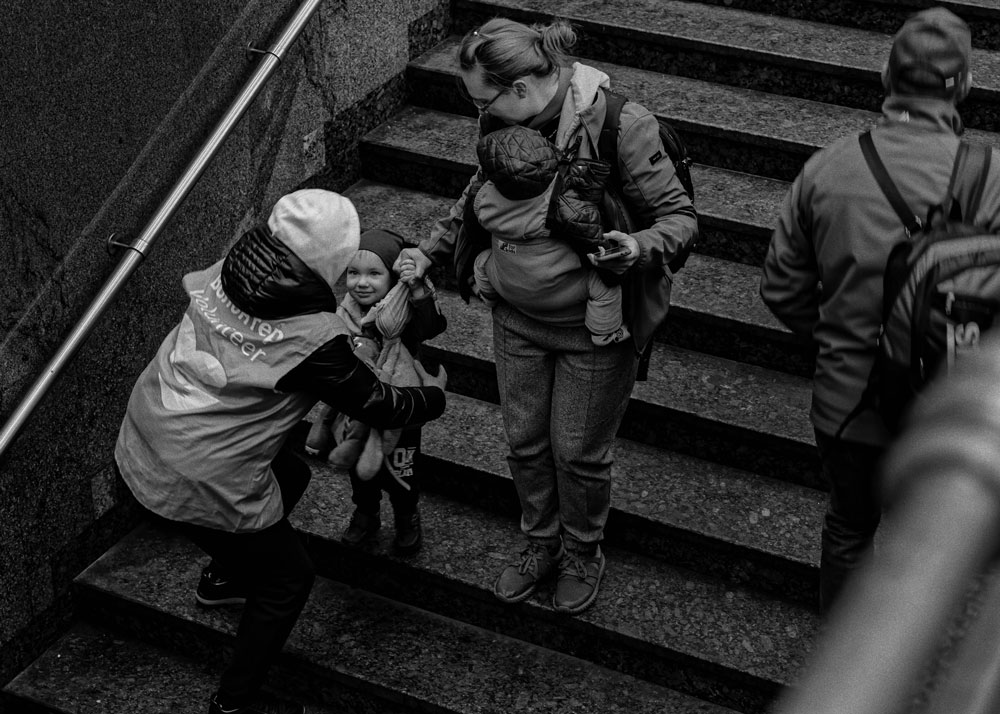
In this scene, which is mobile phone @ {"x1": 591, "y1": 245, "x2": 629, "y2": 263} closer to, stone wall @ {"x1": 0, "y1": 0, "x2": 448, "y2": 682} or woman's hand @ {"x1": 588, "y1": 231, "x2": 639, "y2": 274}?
woman's hand @ {"x1": 588, "y1": 231, "x2": 639, "y2": 274}

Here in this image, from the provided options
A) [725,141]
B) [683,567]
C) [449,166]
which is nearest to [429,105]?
[449,166]

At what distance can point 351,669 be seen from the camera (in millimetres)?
3703

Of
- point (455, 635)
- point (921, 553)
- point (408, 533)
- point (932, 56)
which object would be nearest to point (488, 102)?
point (932, 56)

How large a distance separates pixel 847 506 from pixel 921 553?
95.0 inches

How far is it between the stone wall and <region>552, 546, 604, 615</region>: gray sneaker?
64.1 inches

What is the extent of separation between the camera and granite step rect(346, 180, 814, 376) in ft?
13.8

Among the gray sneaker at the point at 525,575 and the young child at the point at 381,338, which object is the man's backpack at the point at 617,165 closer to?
the young child at the point at 381,338

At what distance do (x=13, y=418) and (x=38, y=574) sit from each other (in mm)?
670

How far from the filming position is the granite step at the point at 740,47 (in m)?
4.71

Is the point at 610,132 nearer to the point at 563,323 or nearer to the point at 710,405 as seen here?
the point at 563,323

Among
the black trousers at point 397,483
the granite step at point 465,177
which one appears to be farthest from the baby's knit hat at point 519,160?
the granite step at point 465,177

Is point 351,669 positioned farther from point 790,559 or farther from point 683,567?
point 790,559

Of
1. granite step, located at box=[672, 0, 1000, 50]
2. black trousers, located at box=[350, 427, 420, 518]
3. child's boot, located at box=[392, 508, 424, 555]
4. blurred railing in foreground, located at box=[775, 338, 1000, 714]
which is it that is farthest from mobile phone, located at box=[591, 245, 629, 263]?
granite step, located at box=[672, 0, 1000, 50]

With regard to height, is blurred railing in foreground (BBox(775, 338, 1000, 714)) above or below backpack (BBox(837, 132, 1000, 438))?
above
